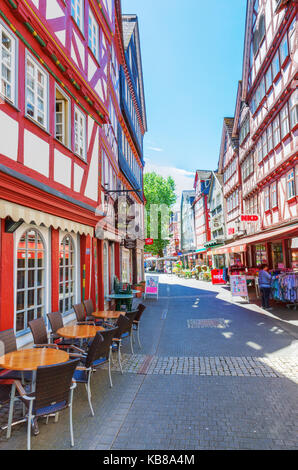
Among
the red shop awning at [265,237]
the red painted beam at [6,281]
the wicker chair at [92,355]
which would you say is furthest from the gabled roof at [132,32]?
the wicker chair at [92,355]

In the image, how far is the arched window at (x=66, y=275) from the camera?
22.9ft

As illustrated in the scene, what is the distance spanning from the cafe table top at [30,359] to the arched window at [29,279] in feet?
4.13

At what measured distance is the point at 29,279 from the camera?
17.9 feet

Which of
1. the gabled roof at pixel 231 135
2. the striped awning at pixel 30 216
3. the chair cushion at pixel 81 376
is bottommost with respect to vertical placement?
the chair cushion at pixel 81 376

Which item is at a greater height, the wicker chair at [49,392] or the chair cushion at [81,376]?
the wicker chair at [49,392]

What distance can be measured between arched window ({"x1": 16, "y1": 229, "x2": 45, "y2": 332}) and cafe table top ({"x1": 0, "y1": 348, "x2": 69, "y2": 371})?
1258 millimetres

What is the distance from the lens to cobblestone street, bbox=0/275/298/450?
125 inches

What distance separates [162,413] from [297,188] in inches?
476

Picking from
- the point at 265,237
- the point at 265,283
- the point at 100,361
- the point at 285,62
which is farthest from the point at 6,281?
the point at 285,62

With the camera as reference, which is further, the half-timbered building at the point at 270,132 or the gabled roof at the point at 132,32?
the gabled roof at the point at 132,32

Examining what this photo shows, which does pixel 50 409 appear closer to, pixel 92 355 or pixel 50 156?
pixel 92 355

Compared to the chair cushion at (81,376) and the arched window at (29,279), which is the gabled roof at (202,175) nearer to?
the arched window at (29,279)

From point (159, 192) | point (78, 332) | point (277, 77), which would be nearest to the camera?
point (78, 332)

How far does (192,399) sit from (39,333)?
2.69 meters
